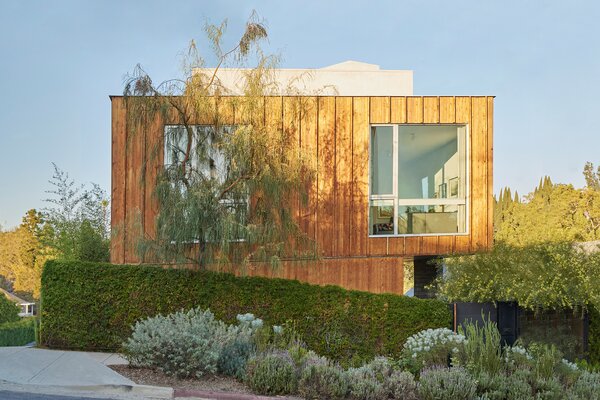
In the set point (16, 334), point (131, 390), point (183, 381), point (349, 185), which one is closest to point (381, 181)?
point (349, 185)

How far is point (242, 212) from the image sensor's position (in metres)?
9.57

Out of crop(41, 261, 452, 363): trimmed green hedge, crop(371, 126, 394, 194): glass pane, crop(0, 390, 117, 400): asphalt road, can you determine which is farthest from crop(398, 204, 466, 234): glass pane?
crop(0, 390, 117, 400): asphalt road

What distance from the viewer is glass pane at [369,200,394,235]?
11.8 meters

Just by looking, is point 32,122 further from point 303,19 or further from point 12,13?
point 303,19

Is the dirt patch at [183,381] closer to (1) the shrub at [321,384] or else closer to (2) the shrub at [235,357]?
(2) the shrub at [235,357]

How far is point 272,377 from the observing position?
738cm

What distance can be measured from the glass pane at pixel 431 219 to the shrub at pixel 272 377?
5.13 metres

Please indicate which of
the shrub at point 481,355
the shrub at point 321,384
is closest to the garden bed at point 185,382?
the shrub at point 321,384

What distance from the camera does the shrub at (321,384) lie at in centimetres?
735

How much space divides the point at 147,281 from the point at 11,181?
9536 millimetres

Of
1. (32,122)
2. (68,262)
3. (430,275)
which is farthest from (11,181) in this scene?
(430,275)

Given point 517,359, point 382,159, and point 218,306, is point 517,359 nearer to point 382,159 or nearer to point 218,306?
point 218,306

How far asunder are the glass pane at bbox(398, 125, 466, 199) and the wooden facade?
0.21m

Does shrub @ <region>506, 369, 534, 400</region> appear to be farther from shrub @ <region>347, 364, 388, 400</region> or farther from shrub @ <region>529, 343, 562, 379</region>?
shrub @ <region>347, 364, 388, 400</region>
